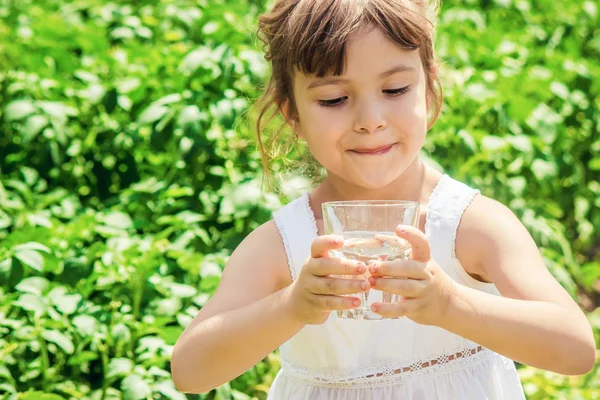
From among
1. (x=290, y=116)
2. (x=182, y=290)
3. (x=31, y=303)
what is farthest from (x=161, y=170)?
(x=290, y=116)

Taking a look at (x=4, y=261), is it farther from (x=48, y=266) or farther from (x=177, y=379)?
(x=177, y=379)

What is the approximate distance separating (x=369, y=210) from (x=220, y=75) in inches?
91.5

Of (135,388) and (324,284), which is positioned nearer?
(324,284)

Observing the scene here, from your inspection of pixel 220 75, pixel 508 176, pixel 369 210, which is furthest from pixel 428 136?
pixel 369 210

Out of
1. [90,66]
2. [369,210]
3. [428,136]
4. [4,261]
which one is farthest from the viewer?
[90,66]

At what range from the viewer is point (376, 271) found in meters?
2.11

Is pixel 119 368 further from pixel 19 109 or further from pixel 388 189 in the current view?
pixel 19 109

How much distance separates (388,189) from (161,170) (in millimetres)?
1711

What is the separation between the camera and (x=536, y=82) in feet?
16.6

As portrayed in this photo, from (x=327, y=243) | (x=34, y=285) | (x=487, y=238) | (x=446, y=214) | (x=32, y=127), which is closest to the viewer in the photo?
(x=327, y=243)

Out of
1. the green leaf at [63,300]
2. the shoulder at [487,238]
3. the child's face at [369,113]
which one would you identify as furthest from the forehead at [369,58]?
the green leaf at [63,300]

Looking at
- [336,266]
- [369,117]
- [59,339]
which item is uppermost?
[369,117]

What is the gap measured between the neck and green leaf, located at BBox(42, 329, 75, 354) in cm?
96

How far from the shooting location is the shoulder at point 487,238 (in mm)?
2605
